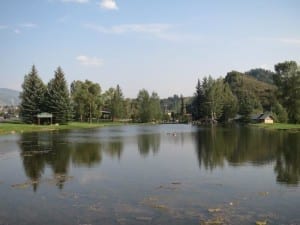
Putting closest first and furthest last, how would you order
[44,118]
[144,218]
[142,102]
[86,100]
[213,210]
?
[144,218] → [213,210] → [44,118] → [86,100] → [142,102]

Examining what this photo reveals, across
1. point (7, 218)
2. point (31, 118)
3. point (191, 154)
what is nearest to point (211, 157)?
point (191, 154)

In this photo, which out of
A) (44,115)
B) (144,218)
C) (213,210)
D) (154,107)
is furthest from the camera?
(154,107)

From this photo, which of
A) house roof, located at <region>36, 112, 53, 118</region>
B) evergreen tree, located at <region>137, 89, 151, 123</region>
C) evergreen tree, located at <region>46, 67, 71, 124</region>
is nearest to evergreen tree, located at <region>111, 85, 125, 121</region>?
evergreen tree, located at <region>137, 89, 151, 123</region>

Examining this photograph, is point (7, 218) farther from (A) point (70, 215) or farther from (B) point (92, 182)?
(B) point (92, 182)

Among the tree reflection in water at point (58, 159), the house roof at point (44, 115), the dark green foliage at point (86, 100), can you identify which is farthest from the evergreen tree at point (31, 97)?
the tree reflection in water at point (58, 159)

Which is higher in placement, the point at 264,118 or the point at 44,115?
the point at 44,115

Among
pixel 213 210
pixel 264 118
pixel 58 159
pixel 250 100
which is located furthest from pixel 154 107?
pixel 213 210

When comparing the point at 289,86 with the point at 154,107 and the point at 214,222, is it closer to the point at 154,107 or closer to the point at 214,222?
the point at 154,107

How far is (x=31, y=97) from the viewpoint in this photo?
97.6 meters

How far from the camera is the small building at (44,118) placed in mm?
94856

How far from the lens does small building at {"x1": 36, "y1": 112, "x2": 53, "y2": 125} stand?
94.9 m

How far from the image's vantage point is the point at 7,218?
17.5 meters

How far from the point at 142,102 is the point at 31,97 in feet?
222

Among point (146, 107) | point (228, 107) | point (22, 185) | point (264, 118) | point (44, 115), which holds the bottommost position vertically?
point (22, 185)
